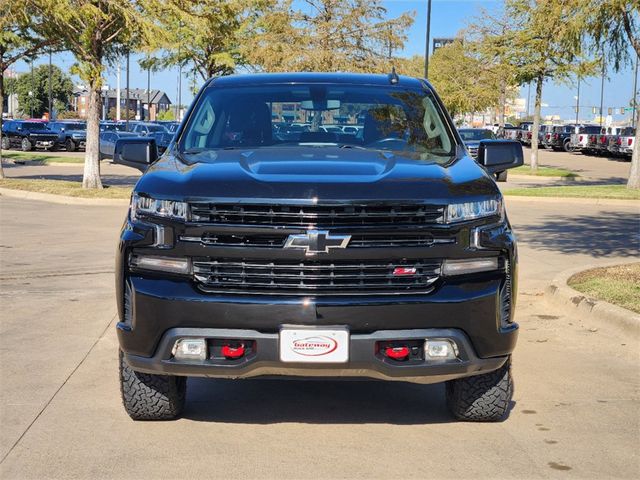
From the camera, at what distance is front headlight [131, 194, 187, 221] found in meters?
4.61

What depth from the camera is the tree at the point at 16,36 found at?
22219 millimetres

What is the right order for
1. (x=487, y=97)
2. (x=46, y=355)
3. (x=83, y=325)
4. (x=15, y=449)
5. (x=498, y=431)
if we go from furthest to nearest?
(x=487, y=97) → (x=83, y=325) → (x=46, y=355) → (x=498, y=431) → (x=15, y=449)

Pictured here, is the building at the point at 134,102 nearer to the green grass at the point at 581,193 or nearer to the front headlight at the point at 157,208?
the green grass at the point at 581,193

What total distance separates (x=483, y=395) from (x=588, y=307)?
355 centimetres

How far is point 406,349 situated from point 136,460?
55.6 inches

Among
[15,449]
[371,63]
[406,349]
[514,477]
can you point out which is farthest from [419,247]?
[371,63]

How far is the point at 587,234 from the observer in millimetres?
15125

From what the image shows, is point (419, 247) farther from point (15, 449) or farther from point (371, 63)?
point (371, 63)

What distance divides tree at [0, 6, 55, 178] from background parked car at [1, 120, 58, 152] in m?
22.8

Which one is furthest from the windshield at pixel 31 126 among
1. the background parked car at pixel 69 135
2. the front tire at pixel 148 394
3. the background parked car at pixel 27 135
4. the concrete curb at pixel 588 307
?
the front tire at pixel 148 394

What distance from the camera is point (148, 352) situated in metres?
4.66

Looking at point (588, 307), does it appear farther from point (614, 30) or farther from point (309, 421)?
point (614, 30)

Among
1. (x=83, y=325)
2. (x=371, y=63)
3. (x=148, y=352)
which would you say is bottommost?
(x=83, y=325)

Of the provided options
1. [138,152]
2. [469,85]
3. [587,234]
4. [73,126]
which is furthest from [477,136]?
[73,126]
